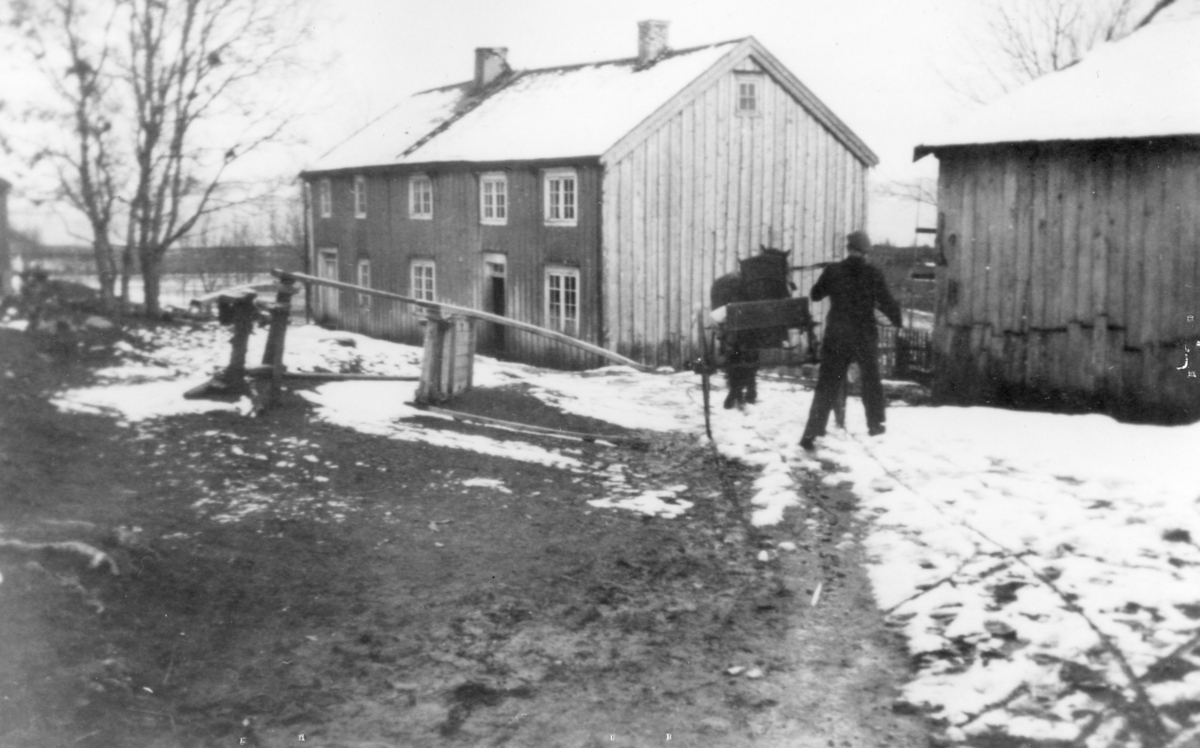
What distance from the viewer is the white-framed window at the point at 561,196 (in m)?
22.0

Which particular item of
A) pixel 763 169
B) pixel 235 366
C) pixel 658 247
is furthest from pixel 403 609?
pixel 763 169

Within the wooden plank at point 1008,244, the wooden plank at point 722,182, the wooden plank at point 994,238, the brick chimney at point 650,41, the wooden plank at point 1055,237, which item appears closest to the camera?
the wooden plank at point 1055,237

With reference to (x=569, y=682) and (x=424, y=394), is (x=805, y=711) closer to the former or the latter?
(x=569, y=682)

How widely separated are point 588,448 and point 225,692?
5.85 metres

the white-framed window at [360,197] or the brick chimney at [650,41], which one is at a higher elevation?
the brick chimney at [650,41]

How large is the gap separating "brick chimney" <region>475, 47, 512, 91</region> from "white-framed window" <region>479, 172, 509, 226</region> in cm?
598

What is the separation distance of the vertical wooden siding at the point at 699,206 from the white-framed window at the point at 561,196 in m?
1.23

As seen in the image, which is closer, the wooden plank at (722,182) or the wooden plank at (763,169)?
the wooden plank at (722,182)

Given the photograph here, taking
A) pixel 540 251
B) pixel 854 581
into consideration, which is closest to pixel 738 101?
pixel 540 251

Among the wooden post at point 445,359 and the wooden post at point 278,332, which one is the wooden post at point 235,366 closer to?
the wooden post at point 278,332

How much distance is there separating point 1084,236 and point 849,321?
10.6 feet

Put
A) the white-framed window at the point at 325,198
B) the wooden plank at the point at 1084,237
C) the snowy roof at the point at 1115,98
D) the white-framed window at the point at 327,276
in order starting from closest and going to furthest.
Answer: the snowy roof at the point at 1115,98 < the wooden plank at the point at 1084,237 < the white-framed window at the point at 325,198 < the white-framed window at the point at 327,276

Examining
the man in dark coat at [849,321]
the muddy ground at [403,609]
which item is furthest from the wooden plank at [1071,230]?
the muddy ground at [403,609]

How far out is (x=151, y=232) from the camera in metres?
6.34
